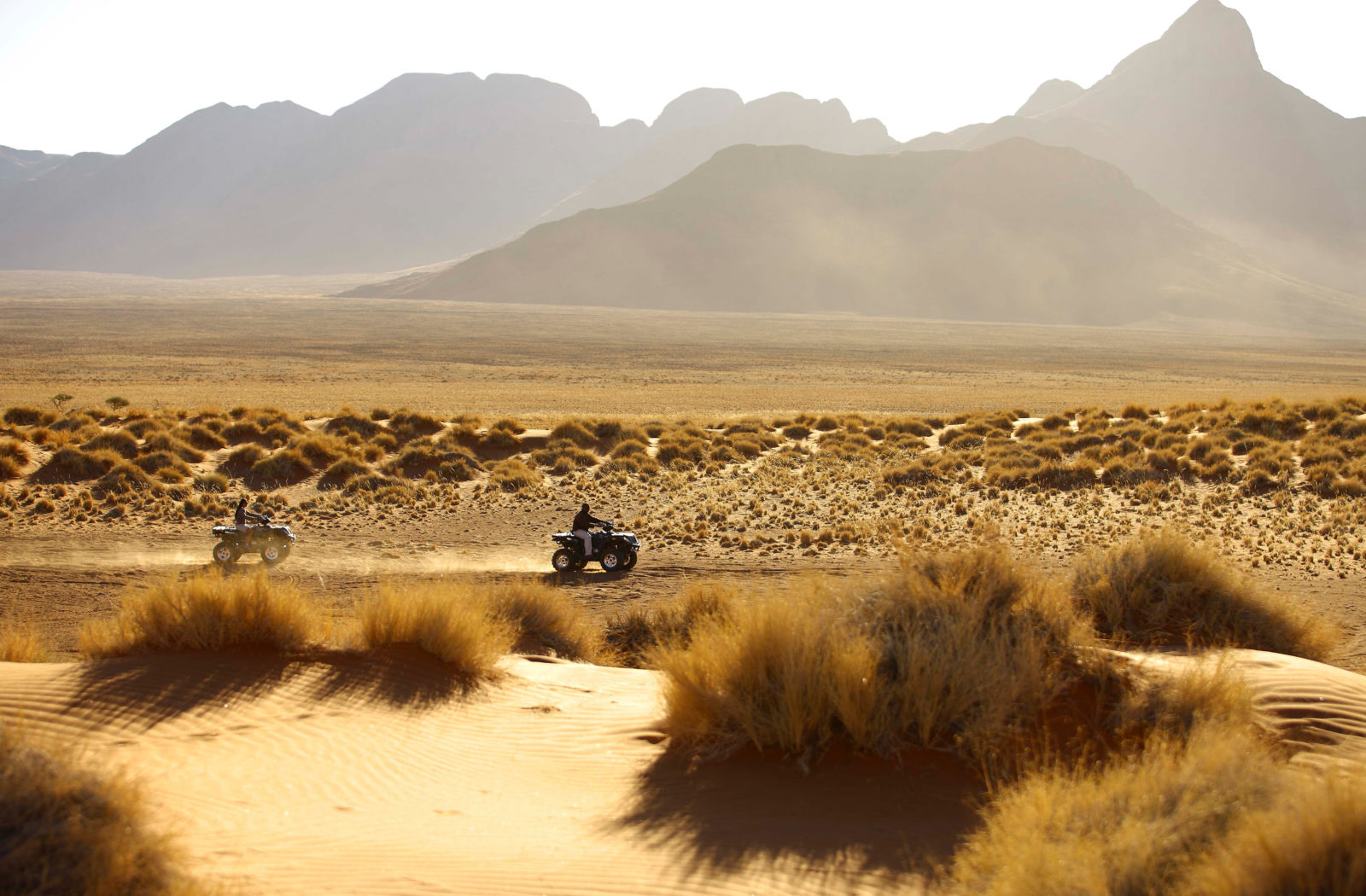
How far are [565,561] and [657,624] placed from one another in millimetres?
4077

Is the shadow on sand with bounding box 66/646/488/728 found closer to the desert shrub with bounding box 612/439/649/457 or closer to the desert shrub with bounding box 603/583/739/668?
the desert shrub with bounding box 603/583/739/668

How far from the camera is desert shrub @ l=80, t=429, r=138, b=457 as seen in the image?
21875 mm

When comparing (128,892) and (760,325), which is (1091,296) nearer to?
(760,325)

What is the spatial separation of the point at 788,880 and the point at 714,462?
795 inches

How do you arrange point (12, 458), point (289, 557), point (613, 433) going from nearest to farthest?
point (289, 557)
point (12, 458)
point (613, 433)

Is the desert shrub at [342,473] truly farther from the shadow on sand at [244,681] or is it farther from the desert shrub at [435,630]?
the shadow on sand at [244,681]

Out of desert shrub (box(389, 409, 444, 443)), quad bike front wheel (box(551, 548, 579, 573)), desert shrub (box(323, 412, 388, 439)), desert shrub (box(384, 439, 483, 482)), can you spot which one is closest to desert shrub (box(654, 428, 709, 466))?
desert shrub (box(384, 439, 483, 482))

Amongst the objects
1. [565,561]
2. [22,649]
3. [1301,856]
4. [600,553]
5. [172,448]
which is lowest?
[565,561]

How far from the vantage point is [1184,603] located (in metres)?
9.75

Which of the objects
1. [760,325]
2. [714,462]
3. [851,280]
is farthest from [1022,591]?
[851,280]

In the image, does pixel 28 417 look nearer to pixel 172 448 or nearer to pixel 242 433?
pixel 242 433

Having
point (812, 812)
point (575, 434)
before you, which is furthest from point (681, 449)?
point (812, 812)

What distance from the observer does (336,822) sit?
17.5 feet

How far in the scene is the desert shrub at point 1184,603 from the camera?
9.16m
